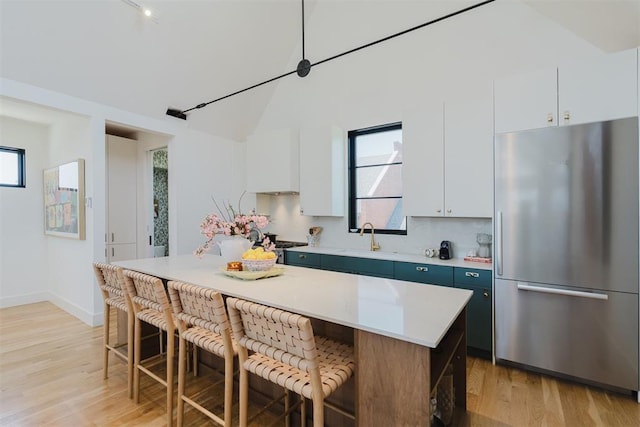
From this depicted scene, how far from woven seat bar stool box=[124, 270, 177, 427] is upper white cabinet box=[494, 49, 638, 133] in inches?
114

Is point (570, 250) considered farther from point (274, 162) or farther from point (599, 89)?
point (274, 162)

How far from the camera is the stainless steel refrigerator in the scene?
212 cm

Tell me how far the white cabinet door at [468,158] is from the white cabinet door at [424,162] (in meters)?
0.07

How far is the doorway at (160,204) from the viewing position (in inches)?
190

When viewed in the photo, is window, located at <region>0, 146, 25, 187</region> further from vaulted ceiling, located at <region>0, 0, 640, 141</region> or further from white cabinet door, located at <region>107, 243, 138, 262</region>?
vaulted ceiling, located at <region>0, 0, 640, 141</region>

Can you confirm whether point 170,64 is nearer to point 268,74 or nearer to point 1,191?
point 268,74

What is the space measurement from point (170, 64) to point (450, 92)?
327 centimetres

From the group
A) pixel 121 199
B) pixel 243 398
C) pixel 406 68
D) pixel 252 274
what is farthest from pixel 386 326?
pixel 121 199

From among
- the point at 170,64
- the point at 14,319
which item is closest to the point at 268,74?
the point at 170,64

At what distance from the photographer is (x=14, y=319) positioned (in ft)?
12.7

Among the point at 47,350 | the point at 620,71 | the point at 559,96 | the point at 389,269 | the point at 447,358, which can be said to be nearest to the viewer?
the point at 447,358

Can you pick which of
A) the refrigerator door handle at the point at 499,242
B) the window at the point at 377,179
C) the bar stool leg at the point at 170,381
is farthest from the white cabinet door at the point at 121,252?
the refrigerator door handle at the point at 499,242

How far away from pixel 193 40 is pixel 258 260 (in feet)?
9.60

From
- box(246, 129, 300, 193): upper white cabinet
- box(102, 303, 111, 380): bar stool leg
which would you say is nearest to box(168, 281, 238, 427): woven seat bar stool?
box(102, 303, 111, 380): bar stool leg
